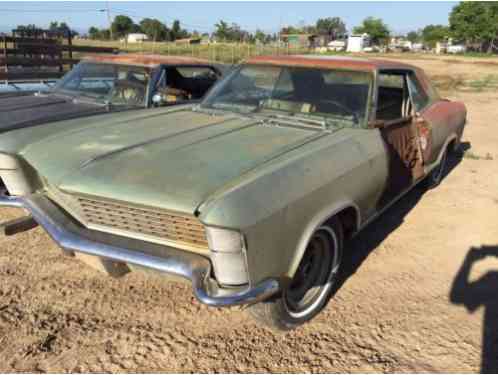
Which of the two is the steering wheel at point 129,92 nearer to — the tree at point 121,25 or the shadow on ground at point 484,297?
the shadow on ground at point 484,297

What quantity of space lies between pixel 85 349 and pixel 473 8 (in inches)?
2839

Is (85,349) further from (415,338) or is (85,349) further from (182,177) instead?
(415,338)

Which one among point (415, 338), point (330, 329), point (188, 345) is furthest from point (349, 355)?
point (188, 345)

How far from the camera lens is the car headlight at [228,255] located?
195 cm

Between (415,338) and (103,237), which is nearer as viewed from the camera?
(103,237)

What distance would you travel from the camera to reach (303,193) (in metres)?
2.29

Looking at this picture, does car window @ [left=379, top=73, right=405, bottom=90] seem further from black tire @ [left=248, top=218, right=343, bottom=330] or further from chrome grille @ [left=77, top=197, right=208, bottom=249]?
chrome grille @ [left=77, top=197, right=208, bottom=249]

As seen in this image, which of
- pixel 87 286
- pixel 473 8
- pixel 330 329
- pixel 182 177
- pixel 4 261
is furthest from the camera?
pixel 473 8

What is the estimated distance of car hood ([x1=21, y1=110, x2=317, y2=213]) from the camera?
7.20ft

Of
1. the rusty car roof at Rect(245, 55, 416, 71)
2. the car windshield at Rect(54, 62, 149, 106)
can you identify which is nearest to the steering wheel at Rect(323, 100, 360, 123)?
the rusty car roof at Rect(245, 55, 416, 71)

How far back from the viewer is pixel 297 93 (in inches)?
141

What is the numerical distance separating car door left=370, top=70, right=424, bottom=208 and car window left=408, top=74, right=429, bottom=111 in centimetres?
6

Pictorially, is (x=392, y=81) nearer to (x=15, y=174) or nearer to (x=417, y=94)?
(x=417, y=94)

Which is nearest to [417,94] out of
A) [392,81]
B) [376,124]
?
[392,81]
